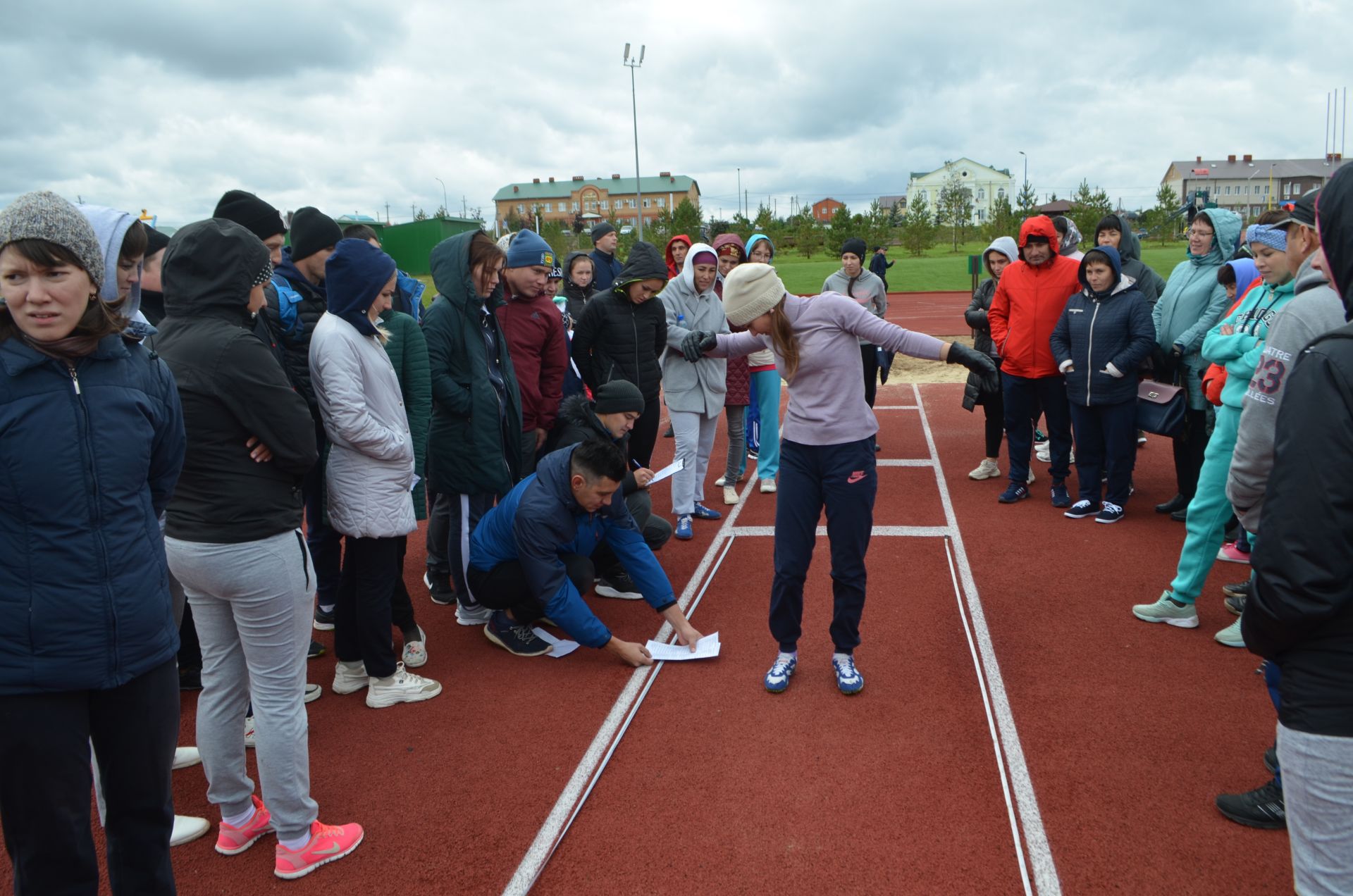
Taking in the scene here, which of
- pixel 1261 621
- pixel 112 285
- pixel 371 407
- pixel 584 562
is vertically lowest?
pixel 584 562

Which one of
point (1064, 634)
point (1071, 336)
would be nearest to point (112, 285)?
point (1064, 634)

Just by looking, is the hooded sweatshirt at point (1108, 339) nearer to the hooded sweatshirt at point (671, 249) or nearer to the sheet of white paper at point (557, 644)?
the hooded sweatshirt at point (671, 249)

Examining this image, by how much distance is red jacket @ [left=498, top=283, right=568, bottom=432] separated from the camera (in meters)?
5.11

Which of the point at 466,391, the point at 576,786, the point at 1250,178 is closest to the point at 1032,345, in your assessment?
the point at 466,391

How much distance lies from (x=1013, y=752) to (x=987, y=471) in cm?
483

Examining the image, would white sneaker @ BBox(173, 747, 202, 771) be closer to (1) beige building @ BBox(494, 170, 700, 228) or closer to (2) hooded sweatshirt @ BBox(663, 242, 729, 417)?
(2) hooded sweatshirt @ BBox(663, 242, 729, 417)

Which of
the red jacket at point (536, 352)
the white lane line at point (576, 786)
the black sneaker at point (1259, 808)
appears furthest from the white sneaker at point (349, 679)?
the black sneaker at point (1259, 808)

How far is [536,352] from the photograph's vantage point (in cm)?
519

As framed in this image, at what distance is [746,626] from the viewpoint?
4.92 m

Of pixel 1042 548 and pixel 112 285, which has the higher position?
pixel 112 285

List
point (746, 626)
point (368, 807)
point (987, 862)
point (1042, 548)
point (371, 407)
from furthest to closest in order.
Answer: point (1042, 548) → point (746, 626) → point (371, 407) → point (368, 807) → point (987, 862)

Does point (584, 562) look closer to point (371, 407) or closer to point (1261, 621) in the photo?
point (371, 407)

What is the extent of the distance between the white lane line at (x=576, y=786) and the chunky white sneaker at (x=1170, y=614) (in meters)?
2.64

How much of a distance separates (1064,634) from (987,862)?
212cm
